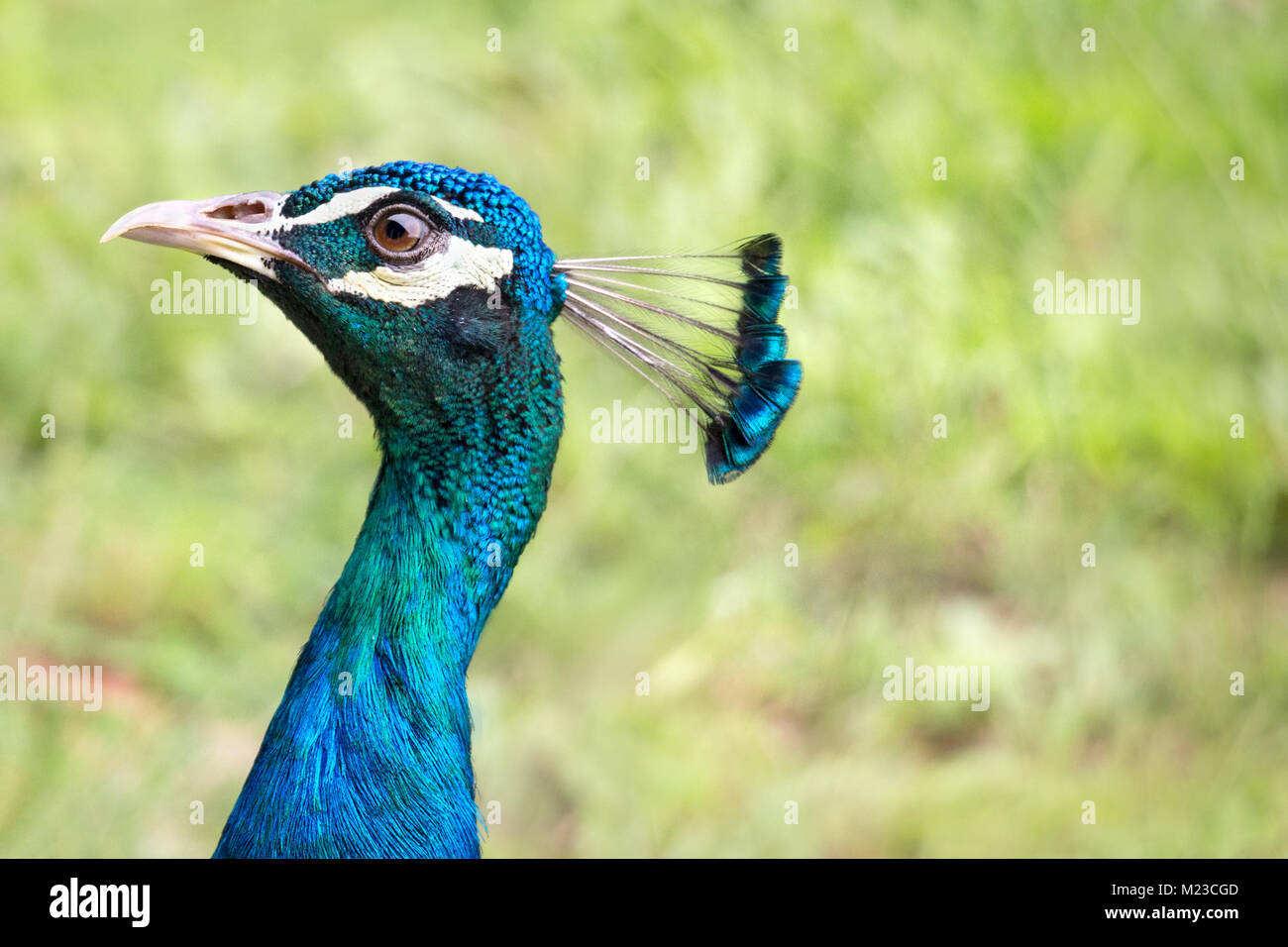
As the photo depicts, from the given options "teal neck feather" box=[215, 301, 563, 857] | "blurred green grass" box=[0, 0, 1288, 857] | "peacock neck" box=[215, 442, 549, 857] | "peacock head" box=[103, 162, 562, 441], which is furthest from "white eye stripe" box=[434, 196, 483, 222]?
"blurred green grass" box=[0, 0, 1288, 857]

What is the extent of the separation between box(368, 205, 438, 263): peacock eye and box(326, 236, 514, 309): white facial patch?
0.05 feet

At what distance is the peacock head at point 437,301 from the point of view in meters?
1.89

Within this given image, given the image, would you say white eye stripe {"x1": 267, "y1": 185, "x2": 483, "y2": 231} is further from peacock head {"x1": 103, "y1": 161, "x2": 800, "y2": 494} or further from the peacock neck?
the peacock neck

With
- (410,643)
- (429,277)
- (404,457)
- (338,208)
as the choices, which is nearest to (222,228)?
(338,208)

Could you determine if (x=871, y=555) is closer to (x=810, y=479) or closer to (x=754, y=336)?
(x=810, y=479)

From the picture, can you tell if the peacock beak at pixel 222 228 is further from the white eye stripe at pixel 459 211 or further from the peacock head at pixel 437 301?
the white eye stripe at pixel 459 211

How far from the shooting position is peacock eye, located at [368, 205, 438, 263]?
6.21ft

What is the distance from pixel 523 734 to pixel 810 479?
1.23 m

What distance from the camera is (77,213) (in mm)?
4473

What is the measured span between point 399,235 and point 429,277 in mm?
69

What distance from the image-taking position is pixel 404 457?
1941mm

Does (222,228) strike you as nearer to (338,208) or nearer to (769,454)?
(338,208)

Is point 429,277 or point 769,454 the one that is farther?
point 769,454
